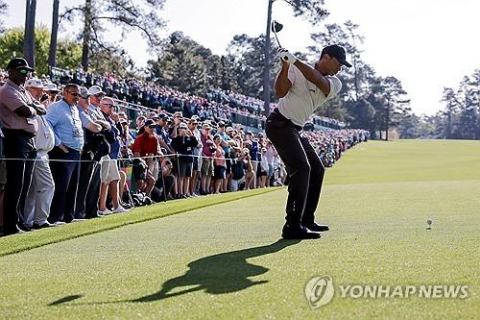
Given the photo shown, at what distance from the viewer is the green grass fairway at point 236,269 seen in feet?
13.6

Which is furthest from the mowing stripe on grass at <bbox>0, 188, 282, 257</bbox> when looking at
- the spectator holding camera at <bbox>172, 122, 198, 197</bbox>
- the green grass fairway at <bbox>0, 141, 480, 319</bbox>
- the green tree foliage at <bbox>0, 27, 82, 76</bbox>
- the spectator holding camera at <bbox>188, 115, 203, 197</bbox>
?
the green tree foliage at <bbox>0, 27, 82, 76</bbox>

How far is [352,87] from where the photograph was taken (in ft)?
474

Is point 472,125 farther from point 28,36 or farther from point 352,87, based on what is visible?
point 28,36

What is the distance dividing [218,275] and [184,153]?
13048 mm

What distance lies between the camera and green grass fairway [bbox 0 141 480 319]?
4.15 m

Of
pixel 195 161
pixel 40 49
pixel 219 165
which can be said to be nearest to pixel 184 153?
pixel 195 161

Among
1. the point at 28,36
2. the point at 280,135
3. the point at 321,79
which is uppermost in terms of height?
the point at 28,36

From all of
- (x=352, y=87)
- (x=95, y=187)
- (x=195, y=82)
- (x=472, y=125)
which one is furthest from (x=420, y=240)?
(x=472, y=125)

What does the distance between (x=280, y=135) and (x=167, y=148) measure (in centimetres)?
991

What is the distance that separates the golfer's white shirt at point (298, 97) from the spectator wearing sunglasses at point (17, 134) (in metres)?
3.60

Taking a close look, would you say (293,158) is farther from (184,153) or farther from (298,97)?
(184,153)

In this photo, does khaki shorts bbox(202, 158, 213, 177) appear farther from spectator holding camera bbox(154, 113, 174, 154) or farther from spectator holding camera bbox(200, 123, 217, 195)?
spectator holding camera bbox(154, 113, 174, 154)

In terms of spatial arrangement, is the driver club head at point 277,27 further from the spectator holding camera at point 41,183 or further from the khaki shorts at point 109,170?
the khaki shorts at point 109,170

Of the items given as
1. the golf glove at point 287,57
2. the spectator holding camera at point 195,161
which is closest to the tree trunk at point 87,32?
the spectator holding camera at point 195,161
